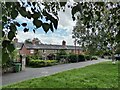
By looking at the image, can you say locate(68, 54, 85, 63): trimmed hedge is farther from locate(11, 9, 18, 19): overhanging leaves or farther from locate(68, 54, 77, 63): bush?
locate(11, 9, 18, 19): overhanging leaves

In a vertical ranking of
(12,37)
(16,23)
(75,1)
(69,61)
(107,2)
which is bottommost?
(69,61)

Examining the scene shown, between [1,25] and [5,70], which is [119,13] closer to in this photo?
[1,25]

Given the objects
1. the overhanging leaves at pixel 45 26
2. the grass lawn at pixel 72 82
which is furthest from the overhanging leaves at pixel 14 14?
the grass lawn at pixel 72 82

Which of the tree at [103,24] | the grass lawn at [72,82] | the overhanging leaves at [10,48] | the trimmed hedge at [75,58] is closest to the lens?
the overhanging leaves at [10,48]

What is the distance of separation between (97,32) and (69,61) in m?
25.0

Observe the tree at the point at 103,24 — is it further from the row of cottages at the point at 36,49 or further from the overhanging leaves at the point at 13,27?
the row of cottages at the point at 36,49

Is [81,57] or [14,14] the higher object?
[14,14]

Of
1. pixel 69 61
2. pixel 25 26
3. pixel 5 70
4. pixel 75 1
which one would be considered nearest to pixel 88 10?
pixel 75 1

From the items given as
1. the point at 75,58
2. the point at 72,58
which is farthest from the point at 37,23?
the point at 75,58

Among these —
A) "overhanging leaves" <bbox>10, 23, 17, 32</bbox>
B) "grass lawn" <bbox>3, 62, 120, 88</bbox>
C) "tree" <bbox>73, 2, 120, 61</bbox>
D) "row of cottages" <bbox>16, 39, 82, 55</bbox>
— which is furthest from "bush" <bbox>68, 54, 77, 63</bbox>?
"overhanging leaves" <bbox>10, 23, 17, 32</bbox>

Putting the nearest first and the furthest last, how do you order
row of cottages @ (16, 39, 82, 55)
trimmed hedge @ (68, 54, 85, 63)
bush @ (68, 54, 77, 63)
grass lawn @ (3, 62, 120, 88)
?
grass lawn @ (3, 62, 120, 88), bush @ (68, 54, 77, 63), trimmed hedge @ (68, 54, 85, 63), row of cottages @ (16, 39, 82, 55)

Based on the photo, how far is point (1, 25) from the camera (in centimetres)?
152

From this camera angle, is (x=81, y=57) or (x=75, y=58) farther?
(x=81, y=57)

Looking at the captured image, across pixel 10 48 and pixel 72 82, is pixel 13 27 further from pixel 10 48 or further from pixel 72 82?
pixel 72 82
